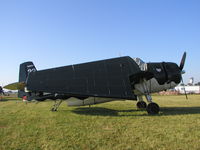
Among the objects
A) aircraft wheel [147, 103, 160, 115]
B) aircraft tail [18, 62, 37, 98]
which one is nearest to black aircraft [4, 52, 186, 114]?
aircraft wheel [147, 103, 160, 115]

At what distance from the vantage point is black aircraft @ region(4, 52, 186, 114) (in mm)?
8438

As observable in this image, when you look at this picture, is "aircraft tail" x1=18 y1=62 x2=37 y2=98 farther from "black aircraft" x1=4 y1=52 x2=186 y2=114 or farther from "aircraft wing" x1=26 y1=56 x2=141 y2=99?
"aircraft wing" x1=26 y1=56 x2=141 y2=99

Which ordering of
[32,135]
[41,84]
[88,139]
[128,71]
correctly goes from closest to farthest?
[88,139]
[32,135]
[128,71]
[41,84]

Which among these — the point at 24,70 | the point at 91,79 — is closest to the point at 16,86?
the point at 24,70

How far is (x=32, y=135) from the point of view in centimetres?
499

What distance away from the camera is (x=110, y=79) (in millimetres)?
8648

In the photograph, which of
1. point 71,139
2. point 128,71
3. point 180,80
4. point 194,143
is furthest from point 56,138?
point 180,80

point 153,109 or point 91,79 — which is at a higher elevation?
point 91,79

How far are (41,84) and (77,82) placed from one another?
75.9 inches

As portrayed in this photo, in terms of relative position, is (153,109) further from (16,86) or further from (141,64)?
(16,86)

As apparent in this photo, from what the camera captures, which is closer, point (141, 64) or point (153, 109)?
point (153, 109)

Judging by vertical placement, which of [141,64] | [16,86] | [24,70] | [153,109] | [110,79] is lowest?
[153,109]

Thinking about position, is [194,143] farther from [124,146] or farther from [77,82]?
→ [77,82]

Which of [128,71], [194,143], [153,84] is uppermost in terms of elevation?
[128,71]
